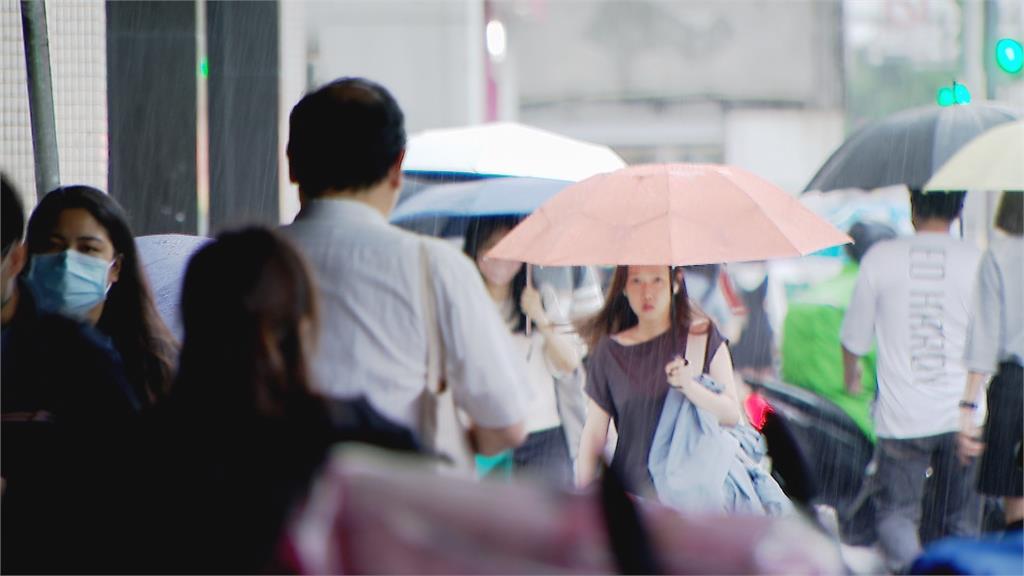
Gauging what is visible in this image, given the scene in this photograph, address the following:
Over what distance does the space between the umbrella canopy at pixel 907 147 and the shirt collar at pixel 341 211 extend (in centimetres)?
378

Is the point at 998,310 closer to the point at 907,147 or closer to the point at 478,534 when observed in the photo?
the point at 907,147

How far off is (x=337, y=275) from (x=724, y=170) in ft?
7.66

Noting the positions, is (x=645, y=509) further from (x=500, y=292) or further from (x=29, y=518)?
(x=500, y=292)

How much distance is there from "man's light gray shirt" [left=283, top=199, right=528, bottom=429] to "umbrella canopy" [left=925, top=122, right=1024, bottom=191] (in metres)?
3.21

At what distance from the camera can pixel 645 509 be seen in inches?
82.7

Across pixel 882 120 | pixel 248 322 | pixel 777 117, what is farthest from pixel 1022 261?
pixel 777 117

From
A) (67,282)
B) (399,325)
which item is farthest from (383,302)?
(67,282)

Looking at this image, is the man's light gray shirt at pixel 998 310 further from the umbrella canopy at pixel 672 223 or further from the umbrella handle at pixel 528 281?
the umbrella handle at pixel 528 281

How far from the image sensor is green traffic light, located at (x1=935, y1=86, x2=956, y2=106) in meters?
6.51

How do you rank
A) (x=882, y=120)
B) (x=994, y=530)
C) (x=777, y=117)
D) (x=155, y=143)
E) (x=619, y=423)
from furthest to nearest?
(x=777, y=117)
(x=155, y=143)
(x=882, y=120)
(x=994, y=530)
(x=619, y=423)

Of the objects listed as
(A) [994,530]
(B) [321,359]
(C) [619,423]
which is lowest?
(A) [994,530]

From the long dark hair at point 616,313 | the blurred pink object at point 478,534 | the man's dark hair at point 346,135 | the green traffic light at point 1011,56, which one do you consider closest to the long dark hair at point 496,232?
the long dark hair at point 616,313

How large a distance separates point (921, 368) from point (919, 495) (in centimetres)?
58

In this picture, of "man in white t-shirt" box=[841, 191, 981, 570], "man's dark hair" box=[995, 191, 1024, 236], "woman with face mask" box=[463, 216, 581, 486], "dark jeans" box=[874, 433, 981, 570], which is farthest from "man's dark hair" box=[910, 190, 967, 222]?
"woman with face mask" box=[463, 216, 581, 486]
